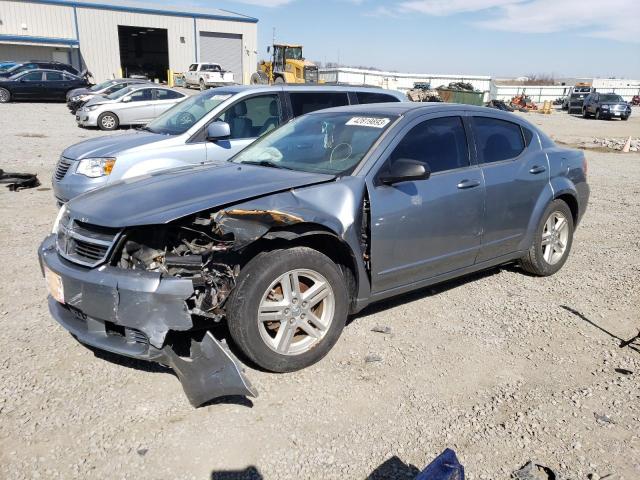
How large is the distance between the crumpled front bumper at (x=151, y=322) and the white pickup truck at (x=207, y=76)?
3709cm

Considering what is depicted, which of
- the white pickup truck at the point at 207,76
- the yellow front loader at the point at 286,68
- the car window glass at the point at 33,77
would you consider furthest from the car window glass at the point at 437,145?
the white pickup truck at the point at 207,76

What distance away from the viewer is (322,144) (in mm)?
4359

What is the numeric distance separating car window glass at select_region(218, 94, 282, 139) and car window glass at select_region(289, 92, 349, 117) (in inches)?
10.6

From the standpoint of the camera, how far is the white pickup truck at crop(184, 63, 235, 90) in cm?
3872

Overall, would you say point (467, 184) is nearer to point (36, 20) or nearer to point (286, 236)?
point (286, 236)

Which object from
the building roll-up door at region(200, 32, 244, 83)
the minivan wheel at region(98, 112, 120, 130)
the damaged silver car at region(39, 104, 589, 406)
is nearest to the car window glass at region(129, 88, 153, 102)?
the minivan wheel at region(98, 112, 120, 130)

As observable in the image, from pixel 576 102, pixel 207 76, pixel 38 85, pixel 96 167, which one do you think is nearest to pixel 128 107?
pixel 38 85

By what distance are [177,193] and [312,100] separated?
4564 millimetres

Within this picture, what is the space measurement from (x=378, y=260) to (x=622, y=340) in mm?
2100

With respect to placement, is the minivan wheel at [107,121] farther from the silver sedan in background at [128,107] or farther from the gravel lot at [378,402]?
the gravel lot at [378,402]

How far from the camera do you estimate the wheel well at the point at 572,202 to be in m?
5.47

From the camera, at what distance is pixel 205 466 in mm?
2707

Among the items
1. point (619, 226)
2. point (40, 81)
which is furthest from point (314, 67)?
point (619, 226)

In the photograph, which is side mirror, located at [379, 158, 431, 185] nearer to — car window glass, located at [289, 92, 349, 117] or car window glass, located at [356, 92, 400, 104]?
car window glass, located at [289, 92, 349, 117]
